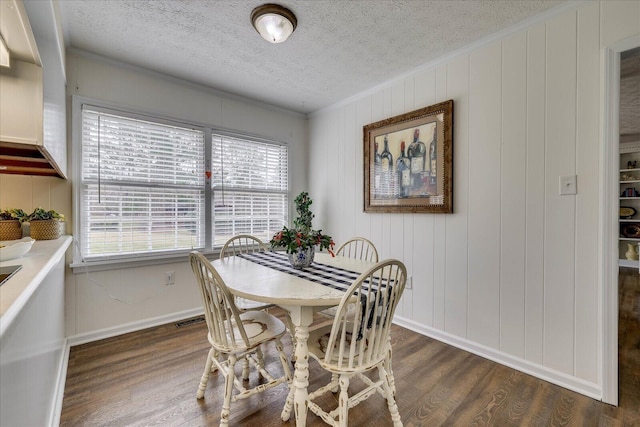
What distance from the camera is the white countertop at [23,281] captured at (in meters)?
0.65

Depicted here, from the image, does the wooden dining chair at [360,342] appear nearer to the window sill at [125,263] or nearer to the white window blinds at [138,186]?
the window sill at [125,263]

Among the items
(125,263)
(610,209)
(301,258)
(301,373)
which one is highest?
(610,209)

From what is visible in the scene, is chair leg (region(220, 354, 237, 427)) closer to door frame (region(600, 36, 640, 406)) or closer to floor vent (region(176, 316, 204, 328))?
floor vent (region(176, 316, 204, 328))

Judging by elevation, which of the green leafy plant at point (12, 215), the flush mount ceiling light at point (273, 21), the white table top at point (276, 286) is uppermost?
the flush mount ceiling light at point (273, 21)

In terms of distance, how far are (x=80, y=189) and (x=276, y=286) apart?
205 cm

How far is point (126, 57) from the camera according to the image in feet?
8.13

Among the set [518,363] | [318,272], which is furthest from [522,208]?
[318,272]

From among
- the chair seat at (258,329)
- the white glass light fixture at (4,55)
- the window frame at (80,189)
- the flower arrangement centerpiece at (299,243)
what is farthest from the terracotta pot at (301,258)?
the white glass light fixture at (4,55)

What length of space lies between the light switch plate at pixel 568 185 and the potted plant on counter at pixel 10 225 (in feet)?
11.2

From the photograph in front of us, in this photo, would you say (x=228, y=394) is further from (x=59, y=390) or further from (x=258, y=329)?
(x=59, y=390)

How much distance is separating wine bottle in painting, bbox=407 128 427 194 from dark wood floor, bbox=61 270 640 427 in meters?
1.39

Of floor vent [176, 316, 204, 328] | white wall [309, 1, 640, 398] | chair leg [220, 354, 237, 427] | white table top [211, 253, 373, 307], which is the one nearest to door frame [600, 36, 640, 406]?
white wall [309, 1, 640, 398]

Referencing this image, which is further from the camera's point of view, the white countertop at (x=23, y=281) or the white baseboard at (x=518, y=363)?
the white baseboard at (x=518, y=363)

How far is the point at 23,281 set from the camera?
0.89 metres
